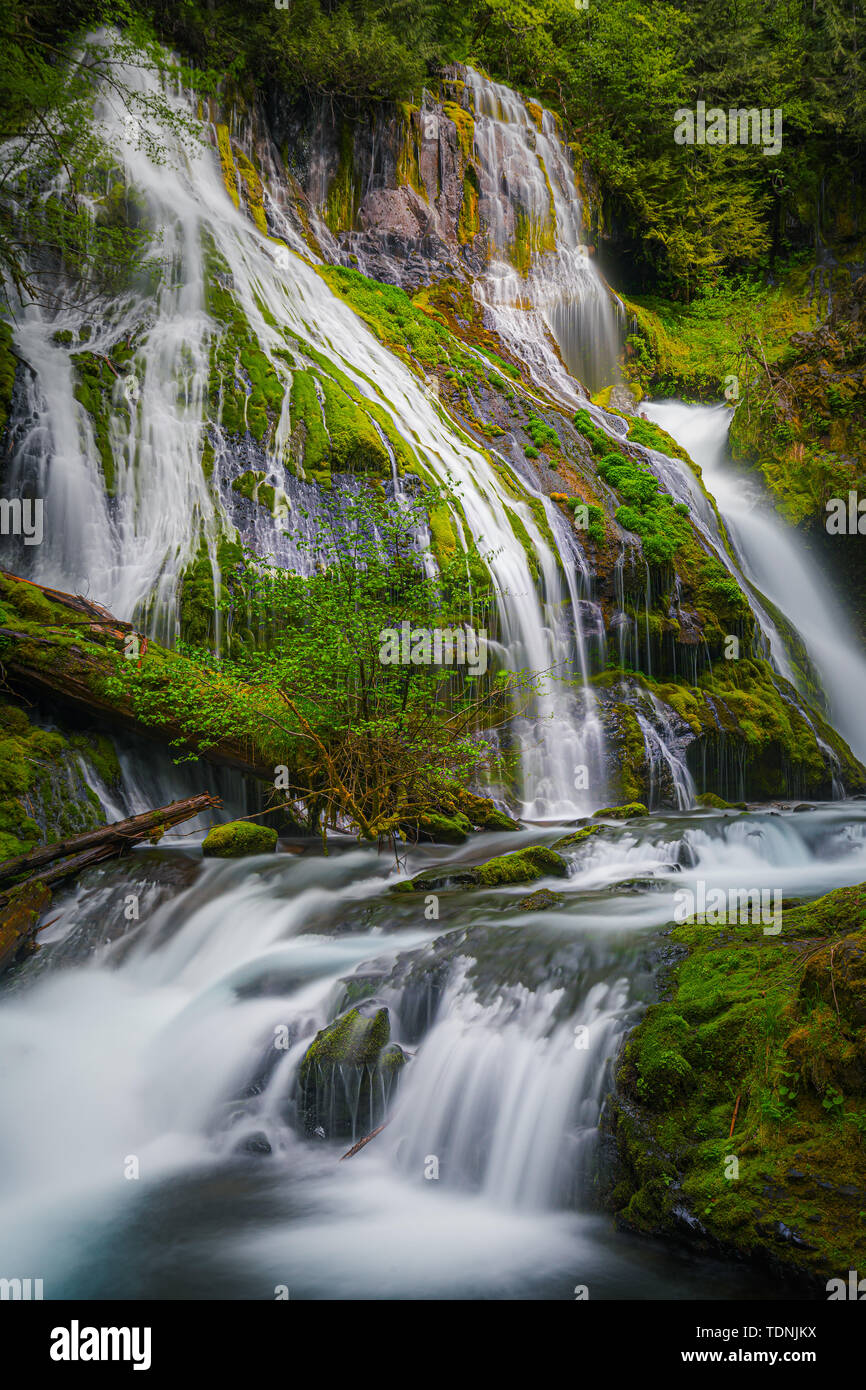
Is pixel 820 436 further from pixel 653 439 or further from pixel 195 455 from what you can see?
pixel 195 455

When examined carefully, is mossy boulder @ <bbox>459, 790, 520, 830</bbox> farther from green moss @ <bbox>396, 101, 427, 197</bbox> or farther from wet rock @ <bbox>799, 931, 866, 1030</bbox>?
green moss @ <bbox>396, 101, 427, 197</bbox>

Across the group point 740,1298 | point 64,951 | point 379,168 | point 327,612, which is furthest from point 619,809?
point 379,168

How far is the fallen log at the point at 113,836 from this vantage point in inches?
289

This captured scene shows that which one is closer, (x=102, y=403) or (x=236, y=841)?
(x=236, y=841)

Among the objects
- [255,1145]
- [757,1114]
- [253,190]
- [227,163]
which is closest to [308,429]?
[253,190]

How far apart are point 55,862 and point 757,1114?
6.25 m

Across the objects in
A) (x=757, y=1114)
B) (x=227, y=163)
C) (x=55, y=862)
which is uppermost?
(x=227, y=163)

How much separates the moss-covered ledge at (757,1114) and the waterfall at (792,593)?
40.8 ft

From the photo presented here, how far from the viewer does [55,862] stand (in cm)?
755

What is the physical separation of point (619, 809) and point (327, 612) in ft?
15.6

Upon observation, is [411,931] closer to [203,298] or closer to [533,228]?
[203,298]

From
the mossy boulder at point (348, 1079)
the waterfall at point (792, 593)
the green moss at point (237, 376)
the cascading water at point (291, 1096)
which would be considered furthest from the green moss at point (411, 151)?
the mossy boulder at point (348, 1079)

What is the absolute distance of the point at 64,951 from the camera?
259 inches

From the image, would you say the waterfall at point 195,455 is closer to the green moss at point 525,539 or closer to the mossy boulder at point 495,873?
the green moss at point 525,539
